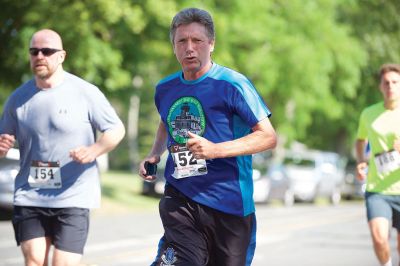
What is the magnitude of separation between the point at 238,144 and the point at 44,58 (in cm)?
186

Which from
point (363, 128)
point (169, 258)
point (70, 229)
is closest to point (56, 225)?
point (70, 229)

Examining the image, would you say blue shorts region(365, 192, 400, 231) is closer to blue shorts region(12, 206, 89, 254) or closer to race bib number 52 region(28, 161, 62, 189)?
blue shorts region(12, 206, 89, 254)

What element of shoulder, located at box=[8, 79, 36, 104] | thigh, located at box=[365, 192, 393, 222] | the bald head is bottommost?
thigh, located at box=[365, 192, 393, 222]

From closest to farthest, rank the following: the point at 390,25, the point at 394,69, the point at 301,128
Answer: the point at 394,69
the point at 301,128
the point at 390,25

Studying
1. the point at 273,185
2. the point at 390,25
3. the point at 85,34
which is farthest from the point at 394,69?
the point at 390,25

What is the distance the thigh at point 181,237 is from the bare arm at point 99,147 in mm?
958

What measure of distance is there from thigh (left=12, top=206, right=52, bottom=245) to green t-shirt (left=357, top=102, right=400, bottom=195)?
3.29 m

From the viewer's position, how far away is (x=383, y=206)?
8.20m

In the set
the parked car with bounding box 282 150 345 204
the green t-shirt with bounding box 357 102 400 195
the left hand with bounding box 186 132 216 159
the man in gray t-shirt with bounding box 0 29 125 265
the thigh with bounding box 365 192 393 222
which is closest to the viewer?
the left hand with bounding box 186 132 216 159

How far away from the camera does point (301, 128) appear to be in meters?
36.7

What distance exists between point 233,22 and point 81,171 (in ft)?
68.1

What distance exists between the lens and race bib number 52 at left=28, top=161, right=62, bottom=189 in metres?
6.19

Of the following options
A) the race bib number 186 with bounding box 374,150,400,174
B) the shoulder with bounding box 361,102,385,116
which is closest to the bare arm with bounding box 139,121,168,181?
the race bib number 186 with bounding box 374,150,400,174

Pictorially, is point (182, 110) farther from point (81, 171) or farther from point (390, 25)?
point (390, 25)
